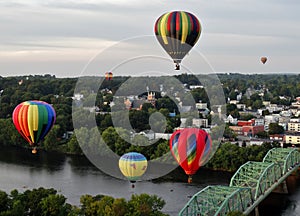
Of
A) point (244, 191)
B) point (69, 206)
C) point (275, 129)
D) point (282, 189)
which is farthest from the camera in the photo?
point (275, 129)

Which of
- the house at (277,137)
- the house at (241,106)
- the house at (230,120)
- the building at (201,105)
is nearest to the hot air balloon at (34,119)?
the house at (277,137)

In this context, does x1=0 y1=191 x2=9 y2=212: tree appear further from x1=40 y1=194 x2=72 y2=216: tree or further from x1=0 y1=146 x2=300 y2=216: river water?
x1=0 y1=146 x2=300 y2=216: river water

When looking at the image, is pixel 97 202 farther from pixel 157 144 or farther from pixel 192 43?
pixel 157 144

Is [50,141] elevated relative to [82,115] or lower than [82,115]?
lower

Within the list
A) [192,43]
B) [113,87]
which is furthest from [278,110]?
[192,43]

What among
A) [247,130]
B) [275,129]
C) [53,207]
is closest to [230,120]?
[247,130]

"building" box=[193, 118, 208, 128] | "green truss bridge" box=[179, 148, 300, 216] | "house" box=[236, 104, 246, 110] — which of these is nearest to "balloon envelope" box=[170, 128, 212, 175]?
"green truss bridge" box=[179, 148, 300, 216]

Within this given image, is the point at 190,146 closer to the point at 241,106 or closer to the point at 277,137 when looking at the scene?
the point at 277,137
